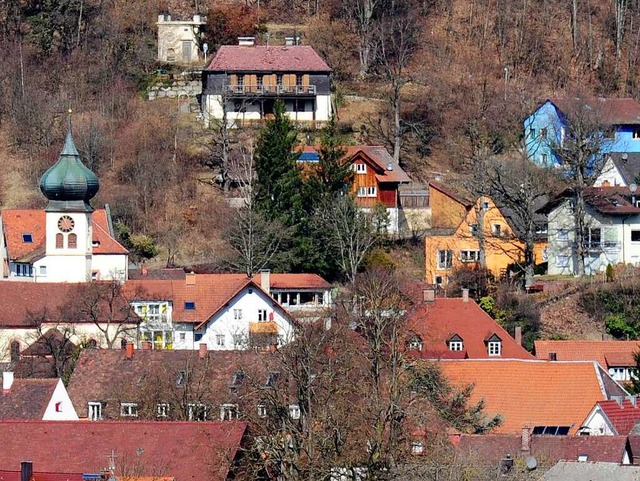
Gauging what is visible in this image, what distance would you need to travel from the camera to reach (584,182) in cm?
7944

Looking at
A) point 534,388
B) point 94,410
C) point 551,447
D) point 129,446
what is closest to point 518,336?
point 534,388

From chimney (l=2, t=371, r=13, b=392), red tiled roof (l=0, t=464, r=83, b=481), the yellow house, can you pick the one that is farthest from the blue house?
red tiled roof (l=0, t=464, r=83, b=481)

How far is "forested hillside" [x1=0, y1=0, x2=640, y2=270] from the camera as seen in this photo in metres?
84.8

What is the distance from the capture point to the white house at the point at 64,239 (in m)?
79.4

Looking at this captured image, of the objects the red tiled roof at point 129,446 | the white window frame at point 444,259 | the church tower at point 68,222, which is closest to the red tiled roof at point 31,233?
the church tower at point 68,222

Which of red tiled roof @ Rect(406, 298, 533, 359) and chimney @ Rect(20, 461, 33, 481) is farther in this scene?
red tiled roof @ Rect(406, 298, 533, 359)

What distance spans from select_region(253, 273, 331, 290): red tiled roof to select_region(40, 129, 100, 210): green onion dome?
6581 mm

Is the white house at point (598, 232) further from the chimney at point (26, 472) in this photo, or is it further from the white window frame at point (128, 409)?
the chimney at point (26, 472)

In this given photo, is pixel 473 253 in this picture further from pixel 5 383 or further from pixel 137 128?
pixel 5 383

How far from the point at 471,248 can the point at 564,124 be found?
8184mm

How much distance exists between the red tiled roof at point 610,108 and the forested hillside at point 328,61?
7.71 feet

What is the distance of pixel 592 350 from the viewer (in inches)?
2800

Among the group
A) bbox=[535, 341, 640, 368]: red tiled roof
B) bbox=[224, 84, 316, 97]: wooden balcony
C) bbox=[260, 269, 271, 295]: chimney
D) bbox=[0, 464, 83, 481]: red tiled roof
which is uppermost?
bbox=[224, 84, 316, 97]: wooden balcony

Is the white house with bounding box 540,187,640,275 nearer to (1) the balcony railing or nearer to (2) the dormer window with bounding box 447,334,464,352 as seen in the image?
(2) the dormer window with bounding box 447,334,464,352
